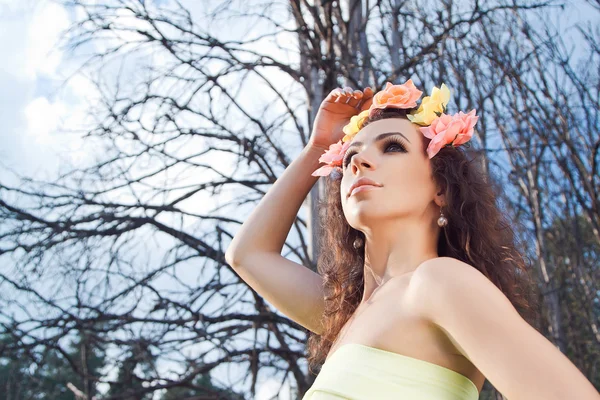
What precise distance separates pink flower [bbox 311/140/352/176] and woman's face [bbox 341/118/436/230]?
0.07 m

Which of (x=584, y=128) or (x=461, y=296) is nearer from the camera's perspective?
(x=461, y=296)

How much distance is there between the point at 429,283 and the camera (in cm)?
145

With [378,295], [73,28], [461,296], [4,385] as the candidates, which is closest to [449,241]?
[378,295]

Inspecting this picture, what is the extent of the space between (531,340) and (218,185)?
412 cm

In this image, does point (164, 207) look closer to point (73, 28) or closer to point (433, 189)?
point (73, 28)

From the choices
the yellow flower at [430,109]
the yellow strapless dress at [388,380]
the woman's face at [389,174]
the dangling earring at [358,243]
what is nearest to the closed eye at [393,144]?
Answer: the woman's face at [389,174]

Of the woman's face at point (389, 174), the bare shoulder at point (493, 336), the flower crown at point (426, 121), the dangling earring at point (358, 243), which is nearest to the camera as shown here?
the bare shoulder at point (493, 336)

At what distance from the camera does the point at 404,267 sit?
1.66m

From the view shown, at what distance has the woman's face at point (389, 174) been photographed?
1.66 meters

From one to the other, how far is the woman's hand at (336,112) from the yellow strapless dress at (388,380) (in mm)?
800

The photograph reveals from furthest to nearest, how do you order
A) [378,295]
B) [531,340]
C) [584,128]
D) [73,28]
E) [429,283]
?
[584,128] → [73,28] → [378,295] → [429,283] → [531,340]

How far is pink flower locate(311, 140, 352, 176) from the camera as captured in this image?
1.90m

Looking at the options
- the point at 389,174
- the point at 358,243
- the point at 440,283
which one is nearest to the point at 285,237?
the point at 358,243

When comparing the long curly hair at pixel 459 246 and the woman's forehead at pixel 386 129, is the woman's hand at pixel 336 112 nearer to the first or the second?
the long curly hair at pixel 459 246
